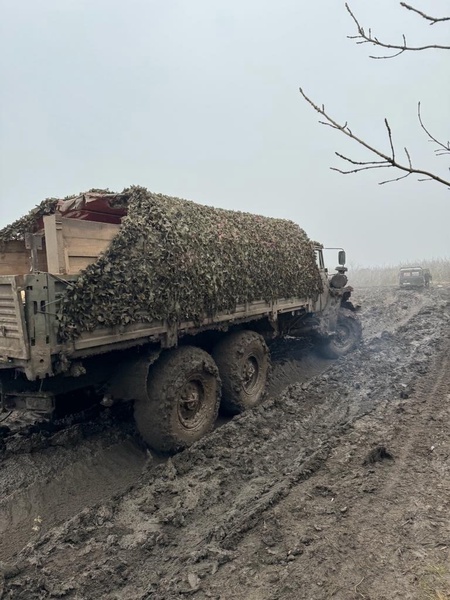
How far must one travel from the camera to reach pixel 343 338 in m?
10.5

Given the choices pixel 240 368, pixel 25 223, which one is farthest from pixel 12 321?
pixel 240 368


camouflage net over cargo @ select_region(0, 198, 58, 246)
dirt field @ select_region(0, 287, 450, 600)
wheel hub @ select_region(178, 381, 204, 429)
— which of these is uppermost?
camouflage net over cargo @ select_region(0, 198, 58, 246)

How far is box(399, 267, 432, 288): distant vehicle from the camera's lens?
2452cm

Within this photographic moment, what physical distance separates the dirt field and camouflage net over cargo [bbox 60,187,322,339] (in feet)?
5.23

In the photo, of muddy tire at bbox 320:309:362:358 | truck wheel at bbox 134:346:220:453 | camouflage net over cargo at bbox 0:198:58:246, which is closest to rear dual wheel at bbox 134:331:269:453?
truck wheel at bbox 134:346:220:453

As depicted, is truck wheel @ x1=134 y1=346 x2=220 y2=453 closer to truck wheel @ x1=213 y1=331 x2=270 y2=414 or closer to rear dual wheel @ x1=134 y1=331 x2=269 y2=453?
rear dual wheel @ x1=134 y1=331 x2=269 y2=453

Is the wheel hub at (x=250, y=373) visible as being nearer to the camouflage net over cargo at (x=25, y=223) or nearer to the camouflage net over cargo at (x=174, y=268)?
the camouflage net over cargo at (x=174, y=268)

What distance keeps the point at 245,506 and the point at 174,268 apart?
2606 millimetres

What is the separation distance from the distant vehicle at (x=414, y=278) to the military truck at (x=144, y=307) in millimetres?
19088

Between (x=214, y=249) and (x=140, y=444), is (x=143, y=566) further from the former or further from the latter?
(x=214, y=249)

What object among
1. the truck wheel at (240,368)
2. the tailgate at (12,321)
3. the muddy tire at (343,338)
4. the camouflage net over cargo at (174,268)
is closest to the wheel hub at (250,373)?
the truck wheel at (240,368)

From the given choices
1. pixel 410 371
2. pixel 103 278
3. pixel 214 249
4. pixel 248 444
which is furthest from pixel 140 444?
pixel 410 371

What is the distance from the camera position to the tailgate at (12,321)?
3891mm

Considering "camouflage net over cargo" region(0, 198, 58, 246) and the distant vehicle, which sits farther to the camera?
the distant vehicle
